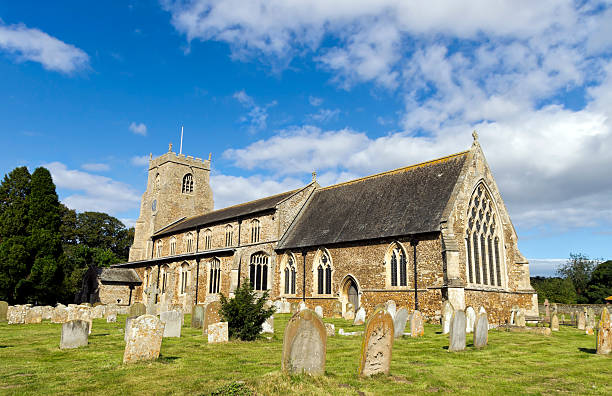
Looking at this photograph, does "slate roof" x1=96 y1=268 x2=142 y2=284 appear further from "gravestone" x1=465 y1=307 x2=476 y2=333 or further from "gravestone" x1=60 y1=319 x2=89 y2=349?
"gravestone" x1=465 y1=307 x2=476 y2=333

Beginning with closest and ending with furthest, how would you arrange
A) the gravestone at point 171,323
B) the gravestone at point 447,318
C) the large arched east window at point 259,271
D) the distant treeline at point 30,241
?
the gravestone at point 171,323 < the gravestone at point 447,318 < the distant treeline at point 30,241 < the large arched east window at point 259,271

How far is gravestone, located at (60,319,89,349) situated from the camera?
1152cm

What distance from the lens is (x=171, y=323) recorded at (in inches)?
558

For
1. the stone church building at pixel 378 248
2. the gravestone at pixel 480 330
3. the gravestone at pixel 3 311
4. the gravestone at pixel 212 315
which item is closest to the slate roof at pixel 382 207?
the stone church building at pixel 378 248

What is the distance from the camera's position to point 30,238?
28344 mm

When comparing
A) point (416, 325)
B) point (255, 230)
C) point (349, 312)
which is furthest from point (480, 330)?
point (255, 230)

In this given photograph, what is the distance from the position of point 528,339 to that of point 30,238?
28.6 metres

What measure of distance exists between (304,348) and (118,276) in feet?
113

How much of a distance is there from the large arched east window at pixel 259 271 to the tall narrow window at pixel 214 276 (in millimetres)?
3287

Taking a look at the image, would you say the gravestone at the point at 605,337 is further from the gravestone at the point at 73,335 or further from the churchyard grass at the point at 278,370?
the gravestone at the point at 73,335

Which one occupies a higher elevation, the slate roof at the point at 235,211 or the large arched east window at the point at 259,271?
the slate roof at the point at 235,211

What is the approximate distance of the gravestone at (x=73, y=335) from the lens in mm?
11516

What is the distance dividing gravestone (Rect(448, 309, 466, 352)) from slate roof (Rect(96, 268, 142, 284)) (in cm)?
3209

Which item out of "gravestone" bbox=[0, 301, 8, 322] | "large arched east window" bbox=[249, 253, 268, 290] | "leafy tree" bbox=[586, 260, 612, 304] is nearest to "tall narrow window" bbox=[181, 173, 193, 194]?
"large arched east window" bbox=[249, 253, 268, 290]
